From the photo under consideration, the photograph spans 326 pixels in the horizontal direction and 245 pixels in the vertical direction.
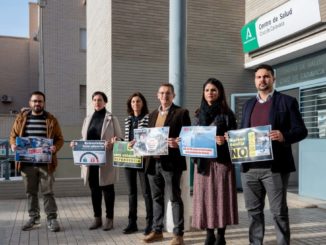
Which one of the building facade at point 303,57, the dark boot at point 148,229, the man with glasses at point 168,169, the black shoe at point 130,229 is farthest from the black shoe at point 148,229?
the building facade at point 303,57

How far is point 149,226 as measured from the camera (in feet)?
17.8

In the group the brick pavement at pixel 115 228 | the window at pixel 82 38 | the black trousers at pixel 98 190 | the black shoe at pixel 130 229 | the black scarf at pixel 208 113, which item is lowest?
the brick pavement at pixel 115 228

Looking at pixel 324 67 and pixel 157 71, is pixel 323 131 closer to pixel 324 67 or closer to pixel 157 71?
pixel 324 67

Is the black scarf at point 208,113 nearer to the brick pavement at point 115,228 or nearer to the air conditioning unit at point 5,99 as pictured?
the brick pavement at point 115,228

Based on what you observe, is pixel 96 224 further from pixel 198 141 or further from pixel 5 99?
pixel 5 99

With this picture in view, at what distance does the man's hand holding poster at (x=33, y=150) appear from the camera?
18.7ft

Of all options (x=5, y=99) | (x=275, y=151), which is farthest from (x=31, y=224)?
(x=5, y=99)

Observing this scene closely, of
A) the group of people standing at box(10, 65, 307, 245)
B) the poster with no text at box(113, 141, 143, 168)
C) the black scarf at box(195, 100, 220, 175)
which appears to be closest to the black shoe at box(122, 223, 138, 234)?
the group of people standing at box(10, 65, 307, 245)

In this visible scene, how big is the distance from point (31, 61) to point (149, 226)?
23.6 m

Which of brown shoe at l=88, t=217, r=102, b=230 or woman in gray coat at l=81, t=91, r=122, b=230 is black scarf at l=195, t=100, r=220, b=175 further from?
brown shoe at l=88, t=217, r=102, b=230

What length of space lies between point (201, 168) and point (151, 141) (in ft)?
2.49

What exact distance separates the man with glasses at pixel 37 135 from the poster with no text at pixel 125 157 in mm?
912

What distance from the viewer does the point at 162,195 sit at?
516 cm

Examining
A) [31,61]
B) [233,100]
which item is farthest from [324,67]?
[31,61]
